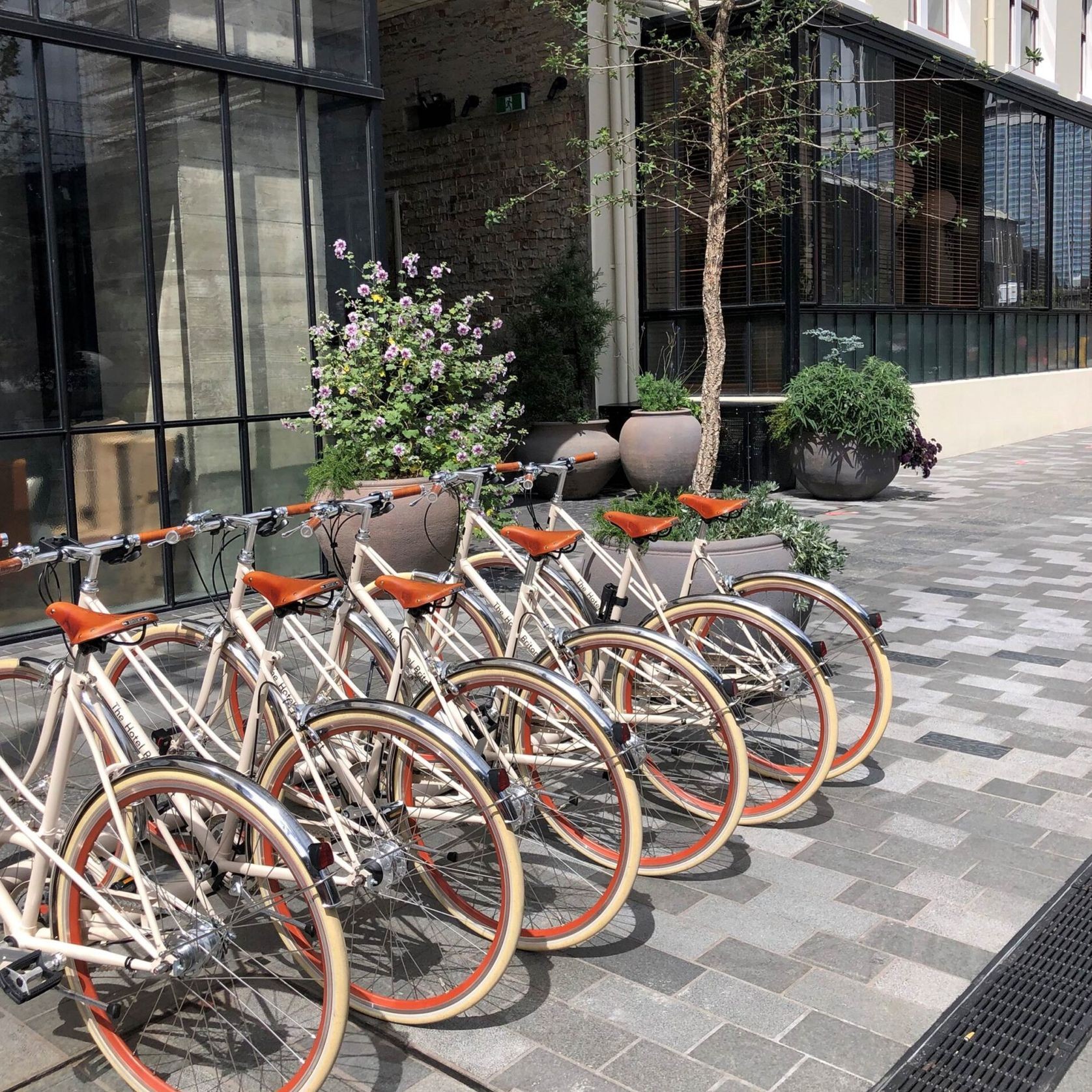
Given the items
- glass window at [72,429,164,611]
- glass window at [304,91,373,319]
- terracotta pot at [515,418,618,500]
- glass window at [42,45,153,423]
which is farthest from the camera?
terracotta pot at [515,418,618,500]

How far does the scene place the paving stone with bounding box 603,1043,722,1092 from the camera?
2613mm

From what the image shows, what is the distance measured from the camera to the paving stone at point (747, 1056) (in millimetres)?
2646

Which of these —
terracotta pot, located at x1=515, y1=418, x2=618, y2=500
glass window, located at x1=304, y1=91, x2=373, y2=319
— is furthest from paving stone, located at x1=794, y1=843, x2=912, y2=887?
terracotta pot, located at x1=515, y1=418, x2=618, y2=500

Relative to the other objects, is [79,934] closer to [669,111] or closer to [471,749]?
[471,749]

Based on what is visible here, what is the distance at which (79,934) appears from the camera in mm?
2674

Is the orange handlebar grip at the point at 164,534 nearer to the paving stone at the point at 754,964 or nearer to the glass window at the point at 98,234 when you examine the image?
the paving stone at the point at 754,964

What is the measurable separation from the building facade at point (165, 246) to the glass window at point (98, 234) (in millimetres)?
11

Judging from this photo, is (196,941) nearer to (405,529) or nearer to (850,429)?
(405,529)

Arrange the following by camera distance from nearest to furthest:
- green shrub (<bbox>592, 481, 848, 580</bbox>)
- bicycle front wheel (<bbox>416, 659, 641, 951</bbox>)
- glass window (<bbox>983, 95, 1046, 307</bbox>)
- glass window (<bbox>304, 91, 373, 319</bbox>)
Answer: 1. bicycle front wheel (<bbox>416, 659, 641, 951</bbox>)
2. green shrub (<bbox>592, 481, 848, 580</bbox>)
3. glass window (<bbox>304, 91, 373, 319</bbox>)
4. glass window (<bbox>983, 95, 1046, 307</bbox>)

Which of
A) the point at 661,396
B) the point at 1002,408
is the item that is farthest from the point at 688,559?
the point at 1002,408

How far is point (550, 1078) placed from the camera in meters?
2.65


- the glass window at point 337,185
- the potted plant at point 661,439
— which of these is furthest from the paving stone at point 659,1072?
the potted plant at point 661,439

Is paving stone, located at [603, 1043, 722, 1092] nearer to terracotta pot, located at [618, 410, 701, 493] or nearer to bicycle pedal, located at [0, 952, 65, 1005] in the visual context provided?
bicycle pedal, located at [0, 952, 65, 1005]

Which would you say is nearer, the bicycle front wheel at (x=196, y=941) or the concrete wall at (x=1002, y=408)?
the bicycle front wheel at (x=196, y=941)
